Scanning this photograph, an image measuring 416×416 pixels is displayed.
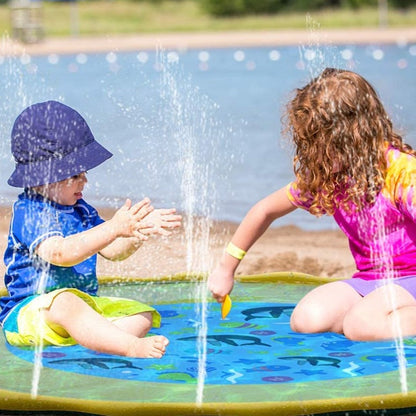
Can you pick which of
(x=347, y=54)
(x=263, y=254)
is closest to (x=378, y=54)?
(x=347, y=54)

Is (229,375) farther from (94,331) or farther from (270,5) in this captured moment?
(270,5)

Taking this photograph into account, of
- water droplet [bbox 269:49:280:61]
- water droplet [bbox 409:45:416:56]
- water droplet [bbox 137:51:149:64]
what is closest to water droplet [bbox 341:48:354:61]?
water droplet [bbox 409:45:416:56]

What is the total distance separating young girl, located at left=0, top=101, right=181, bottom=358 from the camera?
3.67 m

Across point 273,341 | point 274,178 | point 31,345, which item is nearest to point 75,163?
point 31,345

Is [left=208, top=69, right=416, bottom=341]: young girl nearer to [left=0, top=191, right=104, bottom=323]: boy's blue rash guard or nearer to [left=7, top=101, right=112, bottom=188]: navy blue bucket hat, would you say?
[left=0, top=191, right=104, bottom=323]: boy's blue rash guard

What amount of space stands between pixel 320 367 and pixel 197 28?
88.2ft

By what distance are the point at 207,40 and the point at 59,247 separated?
70.6 ft

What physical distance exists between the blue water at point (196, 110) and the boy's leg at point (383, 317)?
709 mm

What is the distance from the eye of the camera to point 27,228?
3818 millimetres

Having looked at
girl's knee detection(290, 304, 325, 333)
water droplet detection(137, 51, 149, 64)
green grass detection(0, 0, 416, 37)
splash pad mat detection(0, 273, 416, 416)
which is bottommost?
splash pad mat detection(0, 273, 416, 416)

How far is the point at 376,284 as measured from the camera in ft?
13.1

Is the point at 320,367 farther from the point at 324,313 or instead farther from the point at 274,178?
the point at 274,178

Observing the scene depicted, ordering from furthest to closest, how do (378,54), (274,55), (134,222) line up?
(274,55)
(378,54)
(134,222)

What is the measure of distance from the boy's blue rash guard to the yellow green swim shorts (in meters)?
0.07
